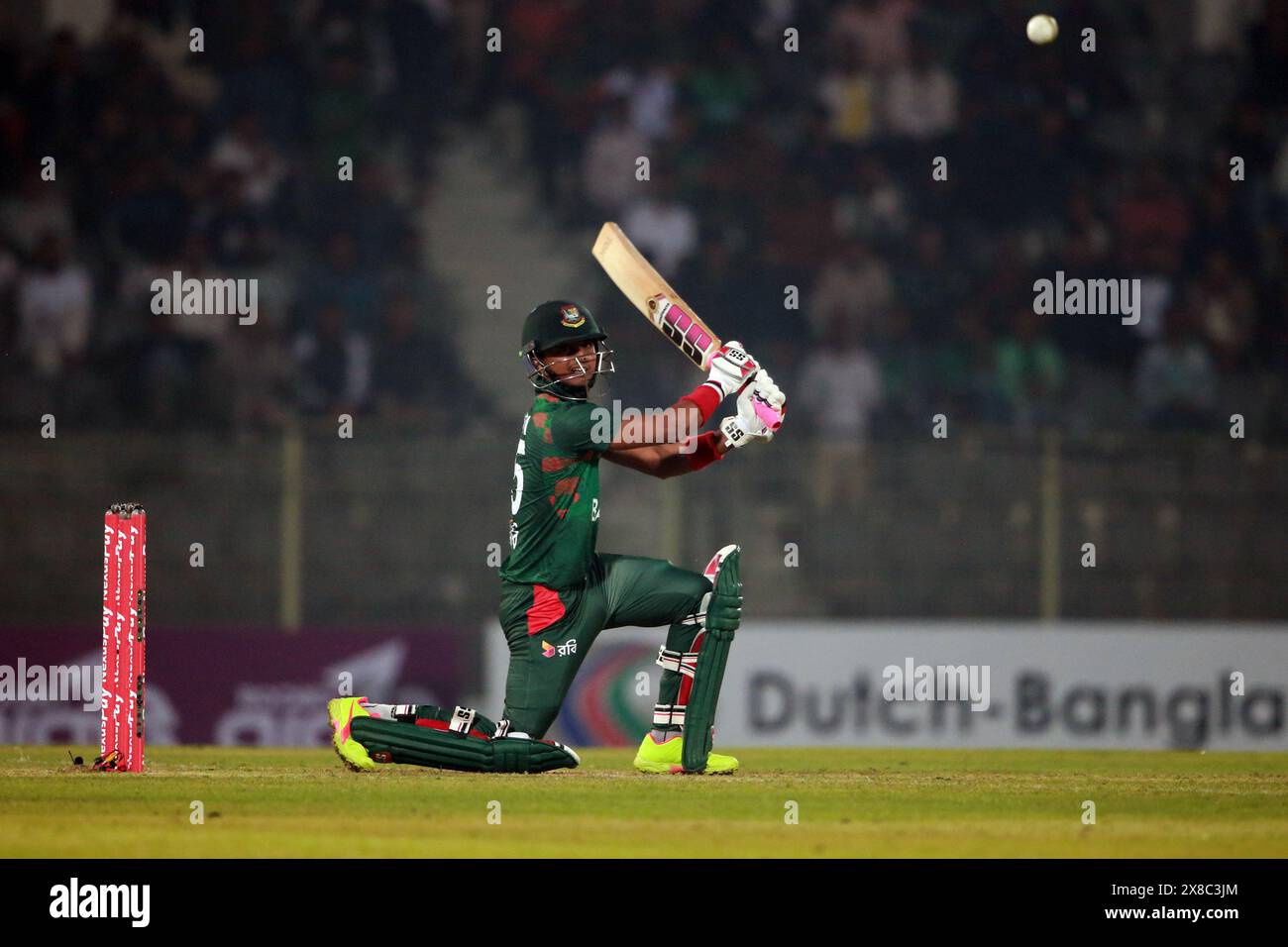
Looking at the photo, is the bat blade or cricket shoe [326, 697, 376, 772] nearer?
cricket shoe [326, 697, 376, 772]

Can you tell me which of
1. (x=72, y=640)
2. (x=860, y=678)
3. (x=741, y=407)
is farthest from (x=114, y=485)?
(x=741, y=407)

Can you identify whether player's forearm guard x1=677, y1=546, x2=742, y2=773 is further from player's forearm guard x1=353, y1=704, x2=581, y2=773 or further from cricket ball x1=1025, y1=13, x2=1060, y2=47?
cricket ball x1=1025, y1=13, x2=1060, y2=47

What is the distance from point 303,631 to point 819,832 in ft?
20.1

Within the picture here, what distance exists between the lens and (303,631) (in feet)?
38.9

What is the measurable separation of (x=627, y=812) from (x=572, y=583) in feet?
3.93

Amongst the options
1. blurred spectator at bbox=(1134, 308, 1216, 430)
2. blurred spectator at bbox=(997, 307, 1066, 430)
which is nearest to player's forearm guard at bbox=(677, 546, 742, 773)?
blurred spectator at bbox=(997, 307, 1066, 430)

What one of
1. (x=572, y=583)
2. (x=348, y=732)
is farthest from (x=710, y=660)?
(x=348, y=732)

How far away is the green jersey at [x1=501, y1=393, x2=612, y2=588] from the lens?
7414mm

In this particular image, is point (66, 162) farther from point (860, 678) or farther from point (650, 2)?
point (860, 678)

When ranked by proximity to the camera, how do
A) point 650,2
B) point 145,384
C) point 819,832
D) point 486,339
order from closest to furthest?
point 819,832, point 145,384, point 486,339, point 650,2

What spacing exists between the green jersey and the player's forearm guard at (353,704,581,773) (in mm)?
593

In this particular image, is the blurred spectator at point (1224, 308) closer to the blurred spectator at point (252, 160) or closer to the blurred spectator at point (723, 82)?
the blurred spectator at point (723, 82)

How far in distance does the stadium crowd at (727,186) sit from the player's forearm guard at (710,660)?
5580 millimetres

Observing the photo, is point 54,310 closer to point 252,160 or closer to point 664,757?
point 252,160
